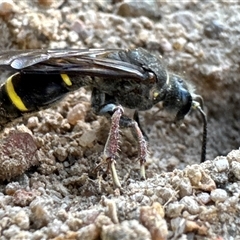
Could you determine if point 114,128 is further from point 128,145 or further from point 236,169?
point 236,169

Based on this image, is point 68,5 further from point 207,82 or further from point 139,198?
point 139,198

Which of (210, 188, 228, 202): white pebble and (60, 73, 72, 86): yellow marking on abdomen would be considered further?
(60, 73, 72, 86): yellow marking on abdomen

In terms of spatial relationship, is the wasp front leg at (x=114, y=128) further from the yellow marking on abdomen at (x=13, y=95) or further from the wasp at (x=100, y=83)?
the yellow marking on abdomen at (x=13, y=95)

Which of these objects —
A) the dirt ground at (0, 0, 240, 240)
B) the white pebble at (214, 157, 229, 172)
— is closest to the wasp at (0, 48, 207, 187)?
the dirt ground at (0, 0, 240, 240)

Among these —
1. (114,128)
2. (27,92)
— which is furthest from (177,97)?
(27,92)

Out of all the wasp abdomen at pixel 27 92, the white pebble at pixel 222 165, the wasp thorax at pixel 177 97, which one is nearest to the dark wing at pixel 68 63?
the wasp abdomen at pixel 27 92

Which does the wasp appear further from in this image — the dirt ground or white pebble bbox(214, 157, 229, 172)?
white pebble bbox(214, 157, 229, 172)
